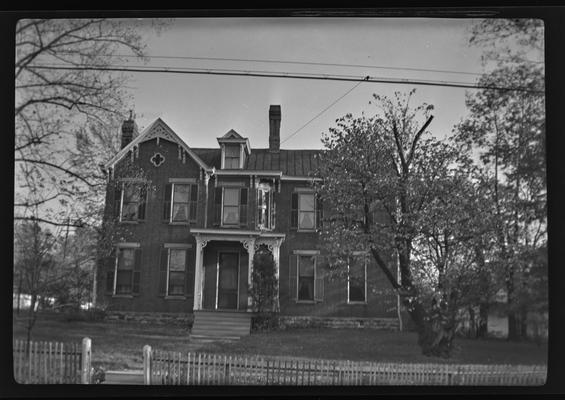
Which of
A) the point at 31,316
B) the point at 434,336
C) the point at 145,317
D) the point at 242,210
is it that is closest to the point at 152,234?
the point at 145,317

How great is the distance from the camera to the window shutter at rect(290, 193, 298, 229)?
7.11m

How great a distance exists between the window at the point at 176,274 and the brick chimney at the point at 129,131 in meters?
1.34

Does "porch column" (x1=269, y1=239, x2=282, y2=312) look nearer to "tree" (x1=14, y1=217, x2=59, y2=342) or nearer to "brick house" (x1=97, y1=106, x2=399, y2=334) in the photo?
"brick house" (x1=97, y1=106, x2=399, y2=334)

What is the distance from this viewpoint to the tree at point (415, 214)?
696 cm

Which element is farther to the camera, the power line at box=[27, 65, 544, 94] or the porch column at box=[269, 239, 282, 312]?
the porch column at box=[269, 239, 282, 312]

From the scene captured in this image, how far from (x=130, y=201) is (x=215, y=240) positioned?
3.50 feet

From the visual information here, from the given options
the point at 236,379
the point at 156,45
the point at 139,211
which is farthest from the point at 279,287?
the point at 156,45

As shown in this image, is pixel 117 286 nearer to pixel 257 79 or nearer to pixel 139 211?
pixel 139 211

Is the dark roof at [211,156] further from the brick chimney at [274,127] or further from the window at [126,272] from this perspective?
the window at [126,272]

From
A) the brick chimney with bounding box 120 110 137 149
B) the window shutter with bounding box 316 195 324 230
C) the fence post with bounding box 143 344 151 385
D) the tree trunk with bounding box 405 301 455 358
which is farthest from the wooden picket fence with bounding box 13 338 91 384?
the tree trunk with bounding box 405 301 455 358

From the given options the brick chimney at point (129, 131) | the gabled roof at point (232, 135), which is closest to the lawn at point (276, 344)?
the brick chimney at point (129, 131)

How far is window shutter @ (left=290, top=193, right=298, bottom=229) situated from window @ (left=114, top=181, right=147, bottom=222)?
5.54 feet

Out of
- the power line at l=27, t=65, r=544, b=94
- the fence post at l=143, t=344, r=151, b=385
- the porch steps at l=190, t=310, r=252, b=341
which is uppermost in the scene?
the power line at l=27, t=65, r=544, b=94

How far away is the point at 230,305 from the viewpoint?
279 inches
